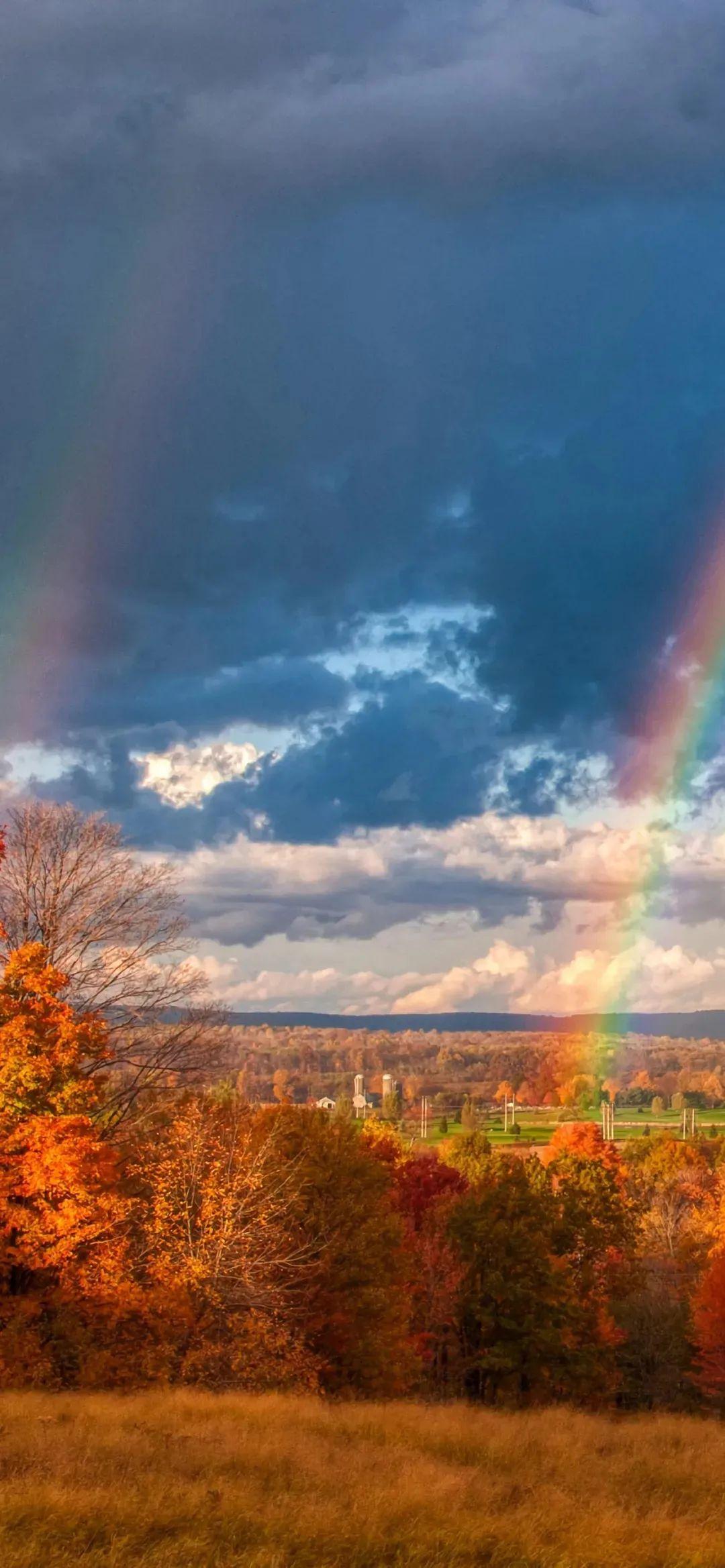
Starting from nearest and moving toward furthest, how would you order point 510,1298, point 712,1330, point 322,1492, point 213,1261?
point 322,1492 < point 213,1261 < point 510,1298 < point 712,1330

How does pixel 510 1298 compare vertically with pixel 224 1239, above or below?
below

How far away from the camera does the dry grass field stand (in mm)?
12078

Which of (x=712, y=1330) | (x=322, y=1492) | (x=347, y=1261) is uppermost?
(x=322, y=1492)

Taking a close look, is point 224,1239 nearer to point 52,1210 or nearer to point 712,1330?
point 52,1210

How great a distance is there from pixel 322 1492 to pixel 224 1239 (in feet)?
47.0

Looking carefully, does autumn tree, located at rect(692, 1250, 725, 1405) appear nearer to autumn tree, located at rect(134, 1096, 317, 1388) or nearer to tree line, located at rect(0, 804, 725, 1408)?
tree line, located at rect(0, 804, 725, 1408)

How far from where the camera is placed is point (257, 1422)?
20297 mm

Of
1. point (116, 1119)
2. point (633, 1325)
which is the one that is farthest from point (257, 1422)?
point (633, 1325)

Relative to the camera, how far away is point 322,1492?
14648mm

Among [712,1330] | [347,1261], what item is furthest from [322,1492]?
[712,1330]

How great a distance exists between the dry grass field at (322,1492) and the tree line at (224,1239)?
19.1 ft

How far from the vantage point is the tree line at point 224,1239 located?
92.6 feet

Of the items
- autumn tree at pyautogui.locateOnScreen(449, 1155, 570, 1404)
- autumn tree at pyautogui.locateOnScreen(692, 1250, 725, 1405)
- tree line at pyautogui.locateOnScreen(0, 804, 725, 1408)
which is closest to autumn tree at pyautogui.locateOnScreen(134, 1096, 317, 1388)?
tree line at pyautogui.locateOnScreen(0, 804, 725, 1408)

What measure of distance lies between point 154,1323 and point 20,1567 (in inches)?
725
